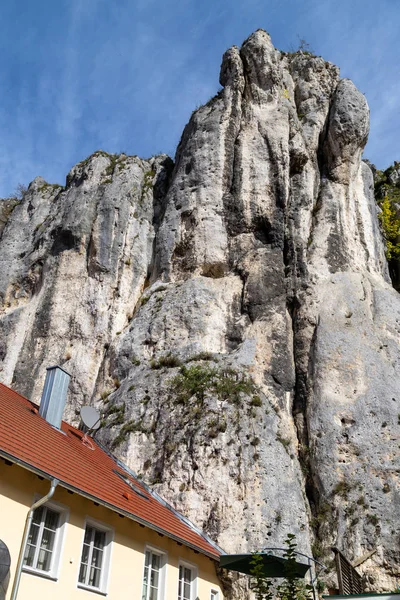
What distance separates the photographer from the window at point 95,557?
449 inches

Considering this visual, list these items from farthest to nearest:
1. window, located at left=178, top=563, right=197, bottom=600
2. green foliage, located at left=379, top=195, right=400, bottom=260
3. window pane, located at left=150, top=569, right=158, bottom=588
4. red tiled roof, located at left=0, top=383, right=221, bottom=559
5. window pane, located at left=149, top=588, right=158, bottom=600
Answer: green foliage, located at left=379, top=195, right=400, bottom=260, window, located at left=178, top=563, right=197, bottom=600, window pane, located at left=150, top=569, right=158, bottom=588, window pane, located at left=149, top=588, right=158, bottom=600, red tiled roof, located at left=0, top=383, right=221, bottom=559

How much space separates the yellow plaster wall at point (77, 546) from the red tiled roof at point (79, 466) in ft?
1.03

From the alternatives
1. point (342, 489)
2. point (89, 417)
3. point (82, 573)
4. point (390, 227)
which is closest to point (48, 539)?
point (82, 573)

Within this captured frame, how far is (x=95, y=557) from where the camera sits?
11.8 meters

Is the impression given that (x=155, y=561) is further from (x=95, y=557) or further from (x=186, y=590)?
(x=95, y=557)

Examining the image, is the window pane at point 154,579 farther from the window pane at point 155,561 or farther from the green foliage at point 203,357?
the green foliage at point 203,357

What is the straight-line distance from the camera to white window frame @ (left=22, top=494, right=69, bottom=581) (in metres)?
10.4

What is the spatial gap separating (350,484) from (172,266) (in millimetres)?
12344

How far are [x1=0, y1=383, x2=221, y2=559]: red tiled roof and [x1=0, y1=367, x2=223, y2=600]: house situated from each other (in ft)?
0.10

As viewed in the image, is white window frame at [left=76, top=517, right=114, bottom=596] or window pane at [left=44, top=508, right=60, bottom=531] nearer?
window pane at [left=44, top=508, right=60, bottom=531]

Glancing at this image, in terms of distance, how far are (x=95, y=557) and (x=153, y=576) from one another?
197cm

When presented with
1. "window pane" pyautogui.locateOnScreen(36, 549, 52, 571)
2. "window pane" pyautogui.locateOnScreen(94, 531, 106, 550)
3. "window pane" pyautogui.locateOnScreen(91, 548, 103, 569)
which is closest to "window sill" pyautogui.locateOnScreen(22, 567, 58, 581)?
"window pane" pyautogui.locateOnScreen(36, 549, 52, 571)

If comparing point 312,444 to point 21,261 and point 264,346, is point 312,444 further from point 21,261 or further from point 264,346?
point 21,261

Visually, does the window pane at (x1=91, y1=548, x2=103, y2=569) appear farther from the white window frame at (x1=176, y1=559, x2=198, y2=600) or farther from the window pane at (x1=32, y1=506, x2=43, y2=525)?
the white window frame at (x1=176, y1=559, x2=198, y2=600)
